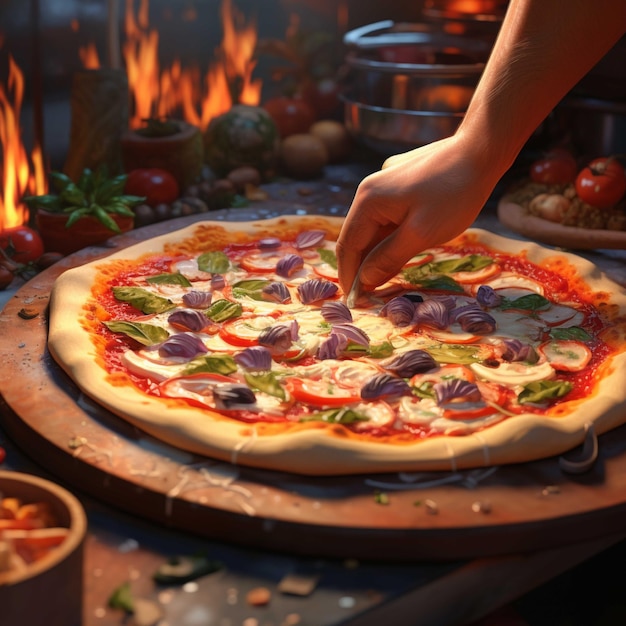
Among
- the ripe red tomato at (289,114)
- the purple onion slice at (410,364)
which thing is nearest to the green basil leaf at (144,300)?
the purple onion slice at (410,364)

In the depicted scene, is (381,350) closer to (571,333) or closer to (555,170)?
(571,333)

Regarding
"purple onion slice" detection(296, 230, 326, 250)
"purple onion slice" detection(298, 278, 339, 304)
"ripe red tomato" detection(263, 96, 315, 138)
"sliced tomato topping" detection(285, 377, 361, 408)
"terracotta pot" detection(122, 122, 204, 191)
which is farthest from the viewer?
"ripe red tomato" detection(263, 96, 315, 138)


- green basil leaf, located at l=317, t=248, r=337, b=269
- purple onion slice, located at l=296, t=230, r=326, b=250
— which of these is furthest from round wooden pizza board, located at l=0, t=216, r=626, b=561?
purple onion slice, located at l=296, t=230, r=326, b=250

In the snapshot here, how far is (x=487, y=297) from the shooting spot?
3139mm

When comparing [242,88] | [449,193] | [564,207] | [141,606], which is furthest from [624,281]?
[242,88]

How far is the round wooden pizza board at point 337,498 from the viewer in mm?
1975

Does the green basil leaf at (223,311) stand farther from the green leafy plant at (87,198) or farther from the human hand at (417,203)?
the green leafy plant at (87,198)

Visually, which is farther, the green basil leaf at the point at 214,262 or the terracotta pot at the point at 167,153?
the terracotta pot at the point at 167,153

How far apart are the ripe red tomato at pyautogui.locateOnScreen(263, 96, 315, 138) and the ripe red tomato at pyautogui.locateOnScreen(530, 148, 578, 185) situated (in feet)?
5.42

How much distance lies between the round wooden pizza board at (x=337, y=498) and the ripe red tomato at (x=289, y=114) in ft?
11.3

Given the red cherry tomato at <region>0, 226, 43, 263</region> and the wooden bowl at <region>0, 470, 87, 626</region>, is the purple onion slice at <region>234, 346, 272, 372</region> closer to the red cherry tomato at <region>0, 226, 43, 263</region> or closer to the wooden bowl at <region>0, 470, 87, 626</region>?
the wooden bowl at <region>0, 470, 87, 626</region>

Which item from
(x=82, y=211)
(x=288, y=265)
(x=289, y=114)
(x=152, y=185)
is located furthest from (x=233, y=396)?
(x=289, y=114)

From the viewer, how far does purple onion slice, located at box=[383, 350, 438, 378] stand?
8.54 ft

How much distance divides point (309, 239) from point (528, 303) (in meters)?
0.95
